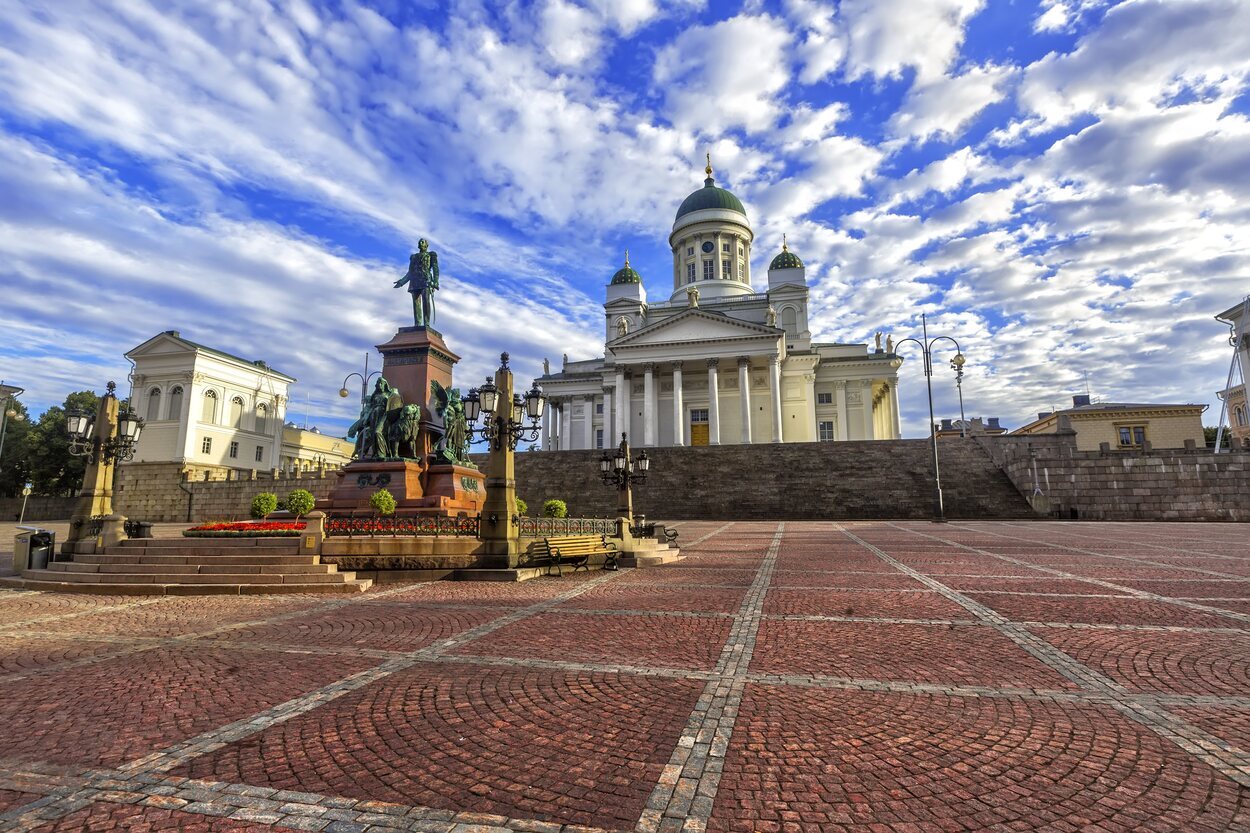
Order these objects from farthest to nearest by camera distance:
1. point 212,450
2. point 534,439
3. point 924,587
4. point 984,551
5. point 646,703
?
point 212,450, point 984,551, point 534,439, point 924,587, point 646,703

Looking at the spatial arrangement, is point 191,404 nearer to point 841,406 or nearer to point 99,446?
point 99,446

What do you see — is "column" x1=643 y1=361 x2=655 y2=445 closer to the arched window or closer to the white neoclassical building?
the white neoclassical building

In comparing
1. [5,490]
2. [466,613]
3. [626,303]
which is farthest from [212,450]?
[466,613]

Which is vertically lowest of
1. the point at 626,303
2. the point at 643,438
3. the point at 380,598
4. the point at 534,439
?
the point at 380,598

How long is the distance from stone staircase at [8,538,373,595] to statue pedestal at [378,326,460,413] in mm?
5988

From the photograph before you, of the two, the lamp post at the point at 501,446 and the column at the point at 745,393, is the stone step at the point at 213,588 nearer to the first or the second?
the lamp post at the point at 501,446

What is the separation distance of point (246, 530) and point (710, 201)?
211ft

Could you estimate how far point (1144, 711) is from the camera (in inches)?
162

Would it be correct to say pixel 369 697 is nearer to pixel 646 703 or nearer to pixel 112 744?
pixel 112 744

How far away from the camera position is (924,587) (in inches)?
371

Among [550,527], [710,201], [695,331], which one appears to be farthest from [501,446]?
[710,201]

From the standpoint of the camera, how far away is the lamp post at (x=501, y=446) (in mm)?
11602

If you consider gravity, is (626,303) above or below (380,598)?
above

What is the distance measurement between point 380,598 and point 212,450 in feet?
173
